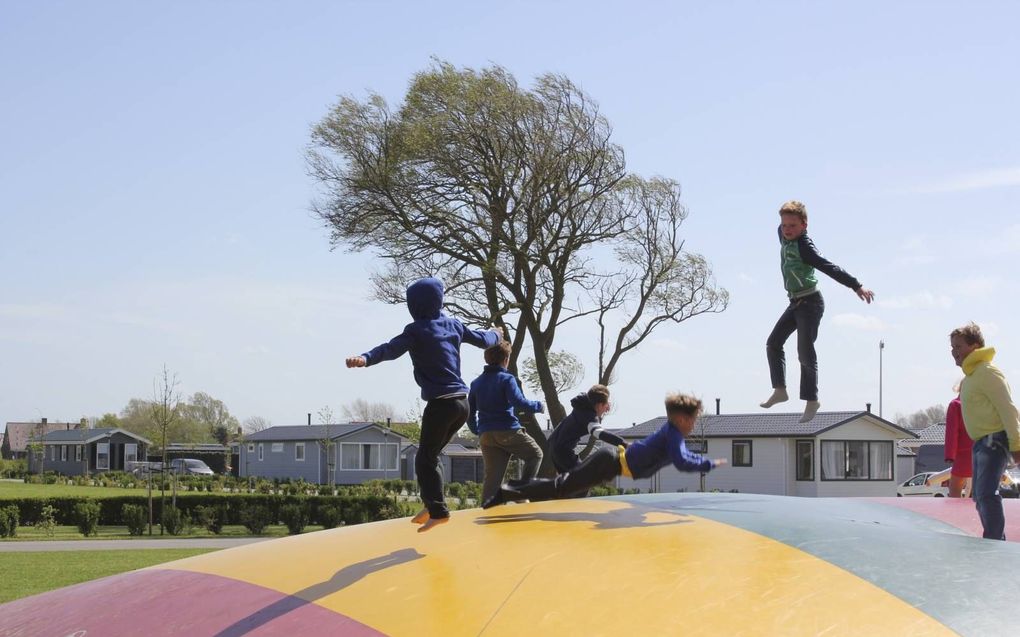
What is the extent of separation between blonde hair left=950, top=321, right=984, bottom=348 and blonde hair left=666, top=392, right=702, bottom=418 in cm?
178

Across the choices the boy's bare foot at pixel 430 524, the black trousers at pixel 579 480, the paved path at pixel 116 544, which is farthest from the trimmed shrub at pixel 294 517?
the boy's bare foot at pixel 430 524

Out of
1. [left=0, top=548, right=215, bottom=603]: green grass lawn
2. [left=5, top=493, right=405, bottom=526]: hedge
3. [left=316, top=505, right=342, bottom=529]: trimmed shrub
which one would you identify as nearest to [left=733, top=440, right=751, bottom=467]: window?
[left=5, top=493, right=405, bottom=526]: hedge

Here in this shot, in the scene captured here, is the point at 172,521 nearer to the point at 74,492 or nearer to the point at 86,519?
the point at 86,519

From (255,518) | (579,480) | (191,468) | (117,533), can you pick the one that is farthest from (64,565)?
(191,468)

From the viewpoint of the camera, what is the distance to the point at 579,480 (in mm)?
6664

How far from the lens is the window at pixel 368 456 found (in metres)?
76.9

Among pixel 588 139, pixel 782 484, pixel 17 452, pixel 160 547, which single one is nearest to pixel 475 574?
pixel 160 547

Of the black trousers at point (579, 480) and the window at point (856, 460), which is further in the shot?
the window at point (856, 460)

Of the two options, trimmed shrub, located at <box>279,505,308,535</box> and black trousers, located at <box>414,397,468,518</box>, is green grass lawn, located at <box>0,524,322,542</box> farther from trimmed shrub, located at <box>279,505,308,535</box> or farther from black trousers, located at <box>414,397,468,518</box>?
black trousers, located at <box>414,397,468,518</box>

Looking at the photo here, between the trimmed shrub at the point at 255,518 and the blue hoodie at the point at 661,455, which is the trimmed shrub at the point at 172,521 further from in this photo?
the blue hoodie at the point at 661,455

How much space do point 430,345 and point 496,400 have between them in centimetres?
160

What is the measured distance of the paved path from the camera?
2564cm

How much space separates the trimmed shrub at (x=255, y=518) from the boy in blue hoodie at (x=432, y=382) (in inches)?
1083

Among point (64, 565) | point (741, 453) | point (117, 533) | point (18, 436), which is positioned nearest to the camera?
point (64, 565)
